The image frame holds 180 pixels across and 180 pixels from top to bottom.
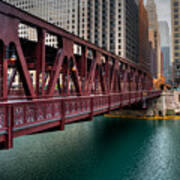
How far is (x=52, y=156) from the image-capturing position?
1967 cm

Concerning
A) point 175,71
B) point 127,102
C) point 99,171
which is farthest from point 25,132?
point 175,71

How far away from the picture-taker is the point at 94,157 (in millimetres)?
20000

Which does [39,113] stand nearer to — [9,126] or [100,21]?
[9,126]

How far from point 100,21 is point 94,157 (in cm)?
8850

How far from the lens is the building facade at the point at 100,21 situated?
94.1 meters

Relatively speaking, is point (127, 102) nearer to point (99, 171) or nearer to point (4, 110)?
point (99, 171)

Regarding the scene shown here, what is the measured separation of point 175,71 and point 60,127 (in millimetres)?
102811

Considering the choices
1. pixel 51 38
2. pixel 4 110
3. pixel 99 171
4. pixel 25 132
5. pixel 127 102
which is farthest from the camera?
pixel 51 38

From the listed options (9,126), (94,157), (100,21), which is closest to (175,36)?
(100,21)

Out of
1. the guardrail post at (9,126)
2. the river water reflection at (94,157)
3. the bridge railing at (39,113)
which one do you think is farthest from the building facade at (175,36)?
the guardrail post at (9,126)

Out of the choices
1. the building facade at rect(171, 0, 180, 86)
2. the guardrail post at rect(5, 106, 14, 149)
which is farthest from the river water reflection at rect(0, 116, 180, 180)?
the building facade at rect(171, 0, 180, 86)

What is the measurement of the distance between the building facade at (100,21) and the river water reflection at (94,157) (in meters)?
66.7

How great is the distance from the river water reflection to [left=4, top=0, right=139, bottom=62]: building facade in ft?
219

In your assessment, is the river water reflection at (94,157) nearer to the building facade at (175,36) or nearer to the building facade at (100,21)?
the building facade at (100,21)
